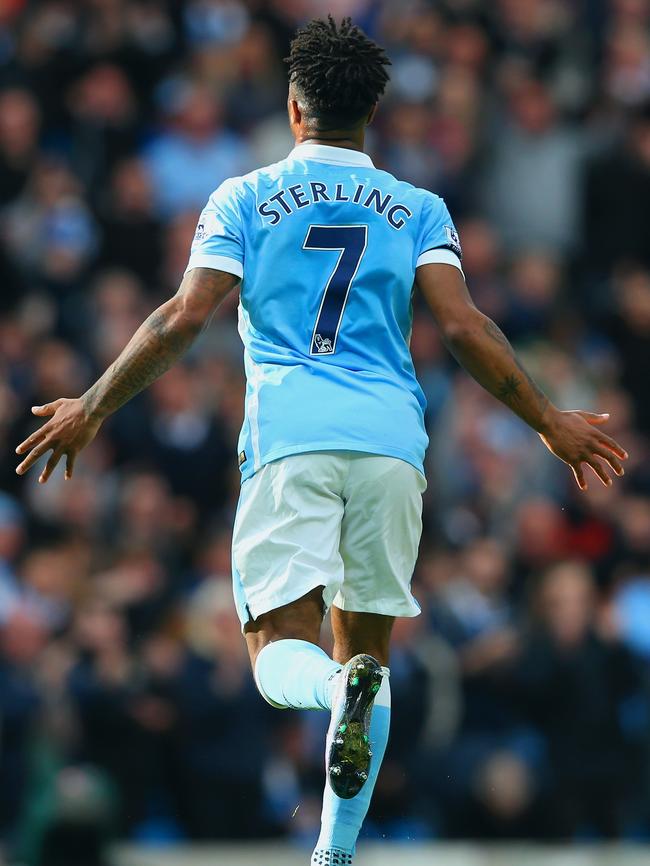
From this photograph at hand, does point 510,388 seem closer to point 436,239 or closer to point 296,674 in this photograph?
point 436,239

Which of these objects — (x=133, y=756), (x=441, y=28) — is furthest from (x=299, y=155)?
(x=441, y=28)

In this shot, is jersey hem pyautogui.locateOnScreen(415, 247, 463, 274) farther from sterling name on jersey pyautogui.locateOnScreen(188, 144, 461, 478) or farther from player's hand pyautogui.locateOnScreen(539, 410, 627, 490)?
player's hand pyautogui.locateOnScreen(539, 410, 627, 490)

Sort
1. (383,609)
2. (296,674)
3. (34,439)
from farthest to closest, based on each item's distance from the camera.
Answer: (383,609), (34,439), (296,674)

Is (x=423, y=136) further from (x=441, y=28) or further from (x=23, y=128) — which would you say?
(x=23, y=128)

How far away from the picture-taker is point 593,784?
37.7ft

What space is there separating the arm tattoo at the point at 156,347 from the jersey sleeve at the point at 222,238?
6 centimetres

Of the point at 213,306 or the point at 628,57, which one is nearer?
the point at 213,306

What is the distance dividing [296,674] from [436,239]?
1.65 m

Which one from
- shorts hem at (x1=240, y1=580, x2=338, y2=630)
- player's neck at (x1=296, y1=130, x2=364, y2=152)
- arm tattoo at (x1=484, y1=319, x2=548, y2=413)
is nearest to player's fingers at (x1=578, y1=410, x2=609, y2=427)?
arm tattoo at (x1=484, y1=319, x2=548, y2=413)

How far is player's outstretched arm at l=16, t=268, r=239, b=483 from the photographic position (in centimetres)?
584

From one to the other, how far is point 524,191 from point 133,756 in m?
6.50

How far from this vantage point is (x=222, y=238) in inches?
236

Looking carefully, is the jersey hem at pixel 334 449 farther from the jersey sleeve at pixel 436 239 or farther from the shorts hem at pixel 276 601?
the jersey sleeve at pixel 436 239

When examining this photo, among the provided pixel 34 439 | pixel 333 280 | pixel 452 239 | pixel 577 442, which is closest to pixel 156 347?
pixel 34 439
